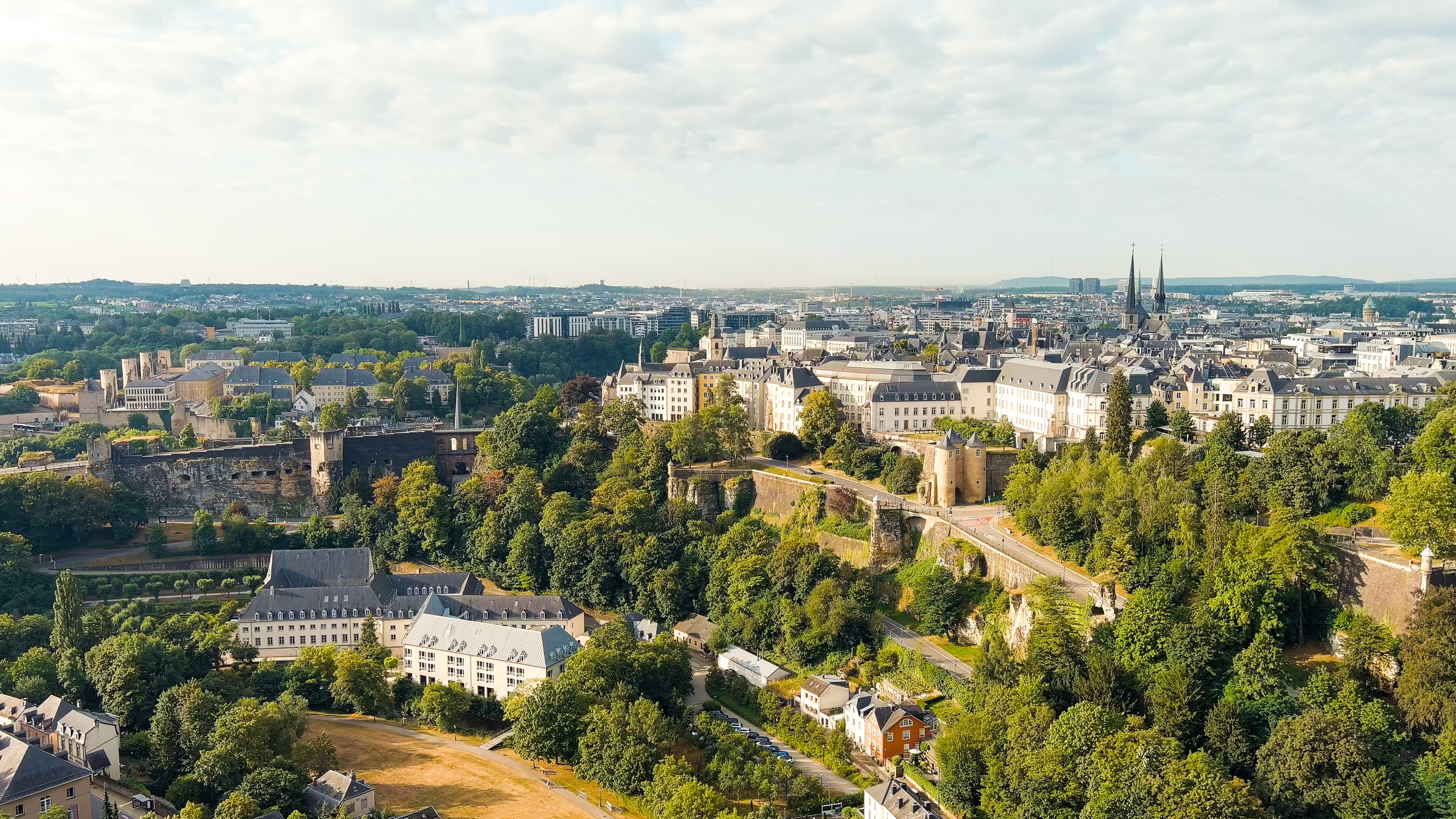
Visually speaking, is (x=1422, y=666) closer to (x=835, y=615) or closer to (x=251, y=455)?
(x=835, y=615)

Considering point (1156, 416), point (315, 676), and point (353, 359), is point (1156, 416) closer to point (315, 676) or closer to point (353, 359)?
point (315, 676)

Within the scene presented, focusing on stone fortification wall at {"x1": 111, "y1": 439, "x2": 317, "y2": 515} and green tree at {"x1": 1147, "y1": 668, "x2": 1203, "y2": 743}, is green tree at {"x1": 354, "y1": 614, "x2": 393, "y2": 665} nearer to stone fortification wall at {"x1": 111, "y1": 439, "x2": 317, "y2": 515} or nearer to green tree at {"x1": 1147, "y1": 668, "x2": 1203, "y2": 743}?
stone fortification wall at {"x1": 111, "y1": 439, "x2": 317, "y2": 515}

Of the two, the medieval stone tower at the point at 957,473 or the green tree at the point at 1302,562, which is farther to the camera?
the medieval stone tower at the point at 957,473

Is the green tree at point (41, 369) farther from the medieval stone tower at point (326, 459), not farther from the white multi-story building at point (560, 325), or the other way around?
the white multi-story building at point (560, 325)

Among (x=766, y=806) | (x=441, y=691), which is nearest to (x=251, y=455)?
(x=441, y=691)

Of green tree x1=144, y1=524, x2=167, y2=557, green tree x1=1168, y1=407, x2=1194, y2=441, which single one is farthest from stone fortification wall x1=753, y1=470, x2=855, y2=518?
green tree x1=144, y1=524, x2=167, y2=557

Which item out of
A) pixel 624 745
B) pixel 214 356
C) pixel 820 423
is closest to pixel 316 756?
pixel 624 745

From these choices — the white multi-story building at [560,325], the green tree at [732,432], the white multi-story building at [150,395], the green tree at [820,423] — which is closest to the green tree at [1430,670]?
the green tree at [820,423]
